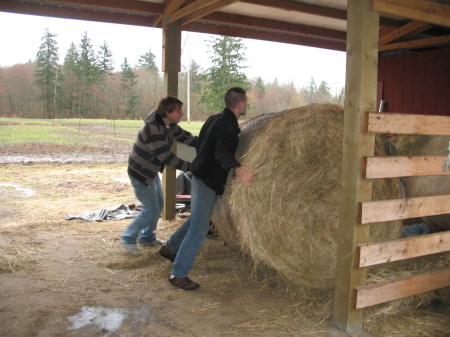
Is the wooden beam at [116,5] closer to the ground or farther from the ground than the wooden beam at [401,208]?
farther from the ground

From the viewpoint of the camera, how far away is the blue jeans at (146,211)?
481 centimetres

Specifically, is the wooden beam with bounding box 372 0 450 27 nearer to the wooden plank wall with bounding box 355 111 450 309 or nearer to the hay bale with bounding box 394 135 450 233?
the wooden plank wall with bounding box 355 111 450 309

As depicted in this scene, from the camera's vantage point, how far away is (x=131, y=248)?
4.92 metres

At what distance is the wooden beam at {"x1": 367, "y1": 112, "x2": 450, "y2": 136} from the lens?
2830 mm

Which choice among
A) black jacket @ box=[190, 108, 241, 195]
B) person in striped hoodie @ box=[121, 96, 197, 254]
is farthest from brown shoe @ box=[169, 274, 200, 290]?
person in striped hoodie @ box=[121, 96, 197, 254]

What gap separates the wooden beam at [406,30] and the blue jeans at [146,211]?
16.0 feet

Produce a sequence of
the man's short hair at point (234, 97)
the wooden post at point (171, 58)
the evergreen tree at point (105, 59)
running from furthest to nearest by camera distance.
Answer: the evergreen tree at point (105, 59)
the wooden post at point (171, 58)
the man's short hair at point (234, 97)

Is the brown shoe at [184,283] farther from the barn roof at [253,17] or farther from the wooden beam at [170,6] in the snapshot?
the wooden beam at [170,6]

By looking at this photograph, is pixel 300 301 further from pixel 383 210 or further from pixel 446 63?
pixel 446 63

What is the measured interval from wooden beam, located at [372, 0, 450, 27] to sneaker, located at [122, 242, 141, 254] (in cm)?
359

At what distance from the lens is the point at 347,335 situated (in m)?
3.01

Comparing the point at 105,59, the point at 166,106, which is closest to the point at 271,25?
the point at 166,106

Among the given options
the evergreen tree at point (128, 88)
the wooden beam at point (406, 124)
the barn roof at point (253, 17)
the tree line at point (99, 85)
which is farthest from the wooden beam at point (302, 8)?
the evergreen tree at point (128, 88)

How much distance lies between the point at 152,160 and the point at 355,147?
100 inches
